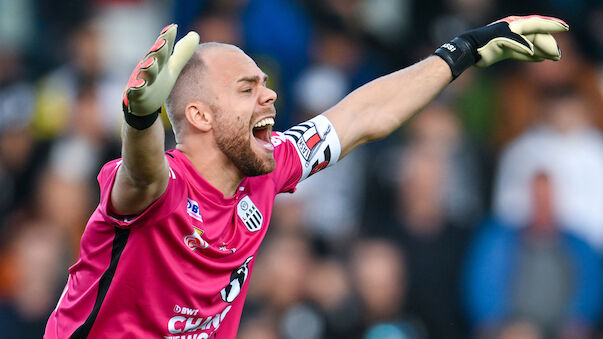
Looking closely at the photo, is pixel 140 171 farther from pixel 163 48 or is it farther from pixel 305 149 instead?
pixel 305 149

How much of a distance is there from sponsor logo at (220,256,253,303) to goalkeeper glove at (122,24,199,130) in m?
0.96

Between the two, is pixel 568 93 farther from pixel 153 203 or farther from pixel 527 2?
pixel 153 203

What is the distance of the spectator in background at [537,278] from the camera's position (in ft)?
23.0

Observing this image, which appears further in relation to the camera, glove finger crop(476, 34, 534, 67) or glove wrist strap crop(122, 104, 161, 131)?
glove finger crop(476, 34, 534, 67)

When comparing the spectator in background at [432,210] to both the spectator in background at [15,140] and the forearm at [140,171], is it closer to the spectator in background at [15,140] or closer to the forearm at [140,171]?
the spectator in background at [15,140]

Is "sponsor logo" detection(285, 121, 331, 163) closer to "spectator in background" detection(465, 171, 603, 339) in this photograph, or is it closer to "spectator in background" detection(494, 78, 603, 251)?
"spectator in background" detection(465, 171, 603, 339)

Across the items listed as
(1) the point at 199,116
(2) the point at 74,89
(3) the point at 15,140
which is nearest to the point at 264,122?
(1) the point at 199,116

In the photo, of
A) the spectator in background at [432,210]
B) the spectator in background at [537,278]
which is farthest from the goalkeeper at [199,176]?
the spectator in background at [537,278]

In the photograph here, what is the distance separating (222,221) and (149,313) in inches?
18.9

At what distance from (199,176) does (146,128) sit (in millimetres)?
661

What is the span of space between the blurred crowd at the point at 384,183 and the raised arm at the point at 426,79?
7.86 feet

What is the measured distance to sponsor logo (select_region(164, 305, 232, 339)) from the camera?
3832 mm

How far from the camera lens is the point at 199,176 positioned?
3922 millimetres

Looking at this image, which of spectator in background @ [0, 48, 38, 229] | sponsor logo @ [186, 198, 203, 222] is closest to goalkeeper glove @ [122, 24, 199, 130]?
sponsor logo @ [186, 198, 203, 222]
